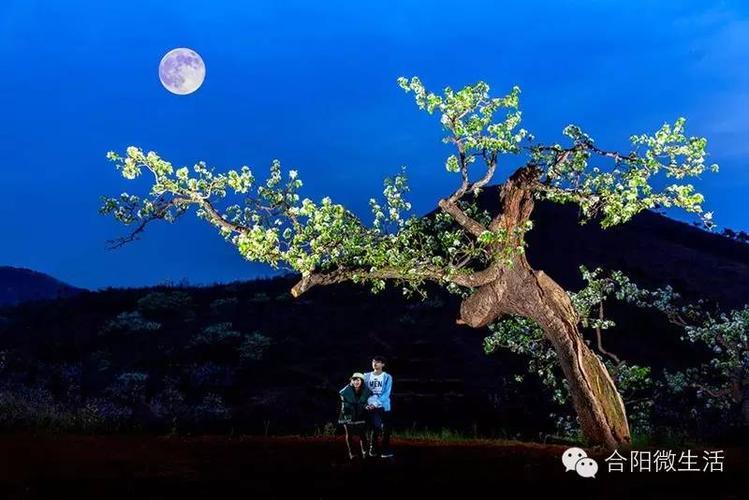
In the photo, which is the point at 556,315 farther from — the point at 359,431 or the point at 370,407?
the point at 359,431

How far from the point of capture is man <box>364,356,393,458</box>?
13883 millimetres

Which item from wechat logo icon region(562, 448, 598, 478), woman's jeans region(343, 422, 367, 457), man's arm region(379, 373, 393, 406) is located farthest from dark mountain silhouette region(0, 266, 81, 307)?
wechat logo icon region(562, 448, 598, 478)

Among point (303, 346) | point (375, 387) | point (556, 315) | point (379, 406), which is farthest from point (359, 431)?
point (303, 346)

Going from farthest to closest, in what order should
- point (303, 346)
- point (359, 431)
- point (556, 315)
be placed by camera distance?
point (303, 346)
point (556, 315)
point (359, 431)

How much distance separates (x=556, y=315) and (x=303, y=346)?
84.7ft

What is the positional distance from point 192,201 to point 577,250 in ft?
139

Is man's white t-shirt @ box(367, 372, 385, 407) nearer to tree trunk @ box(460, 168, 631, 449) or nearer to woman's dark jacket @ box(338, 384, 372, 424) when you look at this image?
woman's dark jacket @ box(338, 384, 372, 424)

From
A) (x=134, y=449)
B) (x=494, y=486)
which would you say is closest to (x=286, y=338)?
(x=134, y=449)

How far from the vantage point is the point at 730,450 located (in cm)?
1526

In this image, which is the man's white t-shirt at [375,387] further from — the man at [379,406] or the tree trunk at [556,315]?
the tree trunk at [556,315]

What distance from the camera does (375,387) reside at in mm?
14047

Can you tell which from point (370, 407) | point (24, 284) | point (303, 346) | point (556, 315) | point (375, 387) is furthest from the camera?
point (24, 284)

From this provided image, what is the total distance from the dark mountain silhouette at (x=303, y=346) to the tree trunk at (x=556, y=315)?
318 inches

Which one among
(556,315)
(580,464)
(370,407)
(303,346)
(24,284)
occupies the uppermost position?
(24,284)
